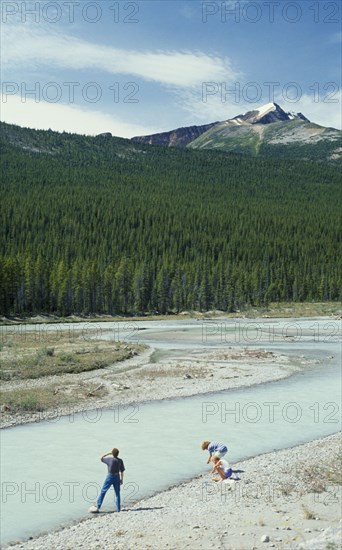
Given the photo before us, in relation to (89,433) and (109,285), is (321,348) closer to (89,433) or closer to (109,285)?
(89,433)

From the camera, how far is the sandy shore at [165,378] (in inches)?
1238

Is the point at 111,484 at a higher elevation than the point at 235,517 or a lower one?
higher

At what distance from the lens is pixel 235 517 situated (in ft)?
A: 53.2

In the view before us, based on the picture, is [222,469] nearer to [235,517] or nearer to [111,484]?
[235,517]

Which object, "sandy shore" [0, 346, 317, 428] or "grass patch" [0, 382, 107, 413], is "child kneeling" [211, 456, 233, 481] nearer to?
"sandy shore" [0, 346, 317, 428]

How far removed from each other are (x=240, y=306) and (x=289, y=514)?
11285cm

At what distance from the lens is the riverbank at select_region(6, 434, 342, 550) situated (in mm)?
14305

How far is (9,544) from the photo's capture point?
1481cm

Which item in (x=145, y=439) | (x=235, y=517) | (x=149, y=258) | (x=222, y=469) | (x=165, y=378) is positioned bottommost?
(x=235, y=517)

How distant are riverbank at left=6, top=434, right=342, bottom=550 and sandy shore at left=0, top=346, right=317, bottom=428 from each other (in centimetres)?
1202

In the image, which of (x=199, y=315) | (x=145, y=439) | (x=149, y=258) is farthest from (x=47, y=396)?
(x=149, y=258)

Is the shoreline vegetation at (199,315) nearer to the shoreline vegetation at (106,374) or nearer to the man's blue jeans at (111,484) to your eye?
the shoreline vegetation at (106,374)

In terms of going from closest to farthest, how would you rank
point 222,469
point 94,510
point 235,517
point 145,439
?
point 235,517 < point 94,510 < point 222,469 < point 145,439

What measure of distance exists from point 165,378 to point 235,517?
22656mm
